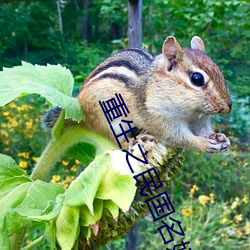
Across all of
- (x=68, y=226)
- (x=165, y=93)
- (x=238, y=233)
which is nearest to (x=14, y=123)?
(x=238, y=233)

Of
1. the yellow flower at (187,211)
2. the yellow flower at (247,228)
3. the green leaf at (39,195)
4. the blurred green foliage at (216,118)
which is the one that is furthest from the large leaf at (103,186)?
the yellow flower at (247,228)

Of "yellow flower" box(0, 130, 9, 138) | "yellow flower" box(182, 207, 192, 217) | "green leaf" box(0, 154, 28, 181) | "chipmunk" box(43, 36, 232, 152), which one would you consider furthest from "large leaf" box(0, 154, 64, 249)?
"yellow flower" box(0, 130, 9, 138)

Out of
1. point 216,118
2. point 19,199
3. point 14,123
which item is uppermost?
point 19,199

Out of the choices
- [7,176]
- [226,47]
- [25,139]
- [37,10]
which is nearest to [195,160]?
[226,47]

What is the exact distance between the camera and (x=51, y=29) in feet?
14.1

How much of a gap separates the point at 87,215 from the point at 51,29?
3981mm

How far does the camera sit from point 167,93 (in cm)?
77

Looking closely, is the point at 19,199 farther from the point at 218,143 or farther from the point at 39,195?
the point at 218,143

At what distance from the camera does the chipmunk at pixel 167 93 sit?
0.68 m

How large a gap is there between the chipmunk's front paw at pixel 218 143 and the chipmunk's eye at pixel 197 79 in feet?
0.29

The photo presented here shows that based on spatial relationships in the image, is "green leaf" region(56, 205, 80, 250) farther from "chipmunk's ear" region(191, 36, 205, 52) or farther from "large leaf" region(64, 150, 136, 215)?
"chipmunk's ear" region(191, 36, 205, 52)

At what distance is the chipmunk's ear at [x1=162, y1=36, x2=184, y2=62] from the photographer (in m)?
0.73

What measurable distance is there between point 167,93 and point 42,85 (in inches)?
9.5

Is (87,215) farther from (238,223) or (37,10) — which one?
(37,10)
